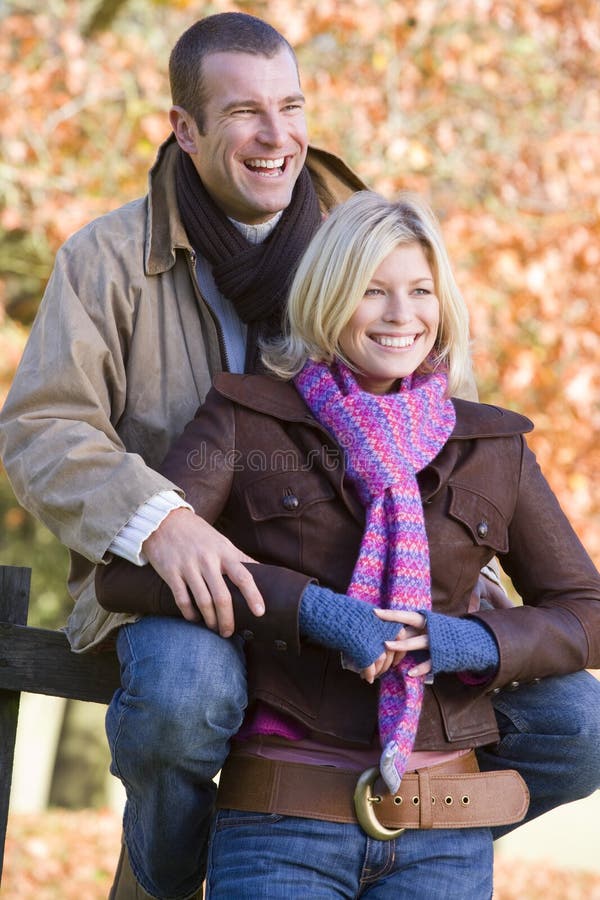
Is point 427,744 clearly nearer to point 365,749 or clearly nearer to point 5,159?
point 365,749

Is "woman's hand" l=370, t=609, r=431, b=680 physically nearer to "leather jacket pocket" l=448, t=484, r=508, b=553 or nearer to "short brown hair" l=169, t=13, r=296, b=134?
"leather jacket pocket" l=448, t=484, r=508, b=553

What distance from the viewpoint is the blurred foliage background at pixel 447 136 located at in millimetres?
6086

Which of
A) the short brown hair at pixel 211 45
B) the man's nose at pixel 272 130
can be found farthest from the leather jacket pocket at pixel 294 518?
the short brown hair at pixel 211 45

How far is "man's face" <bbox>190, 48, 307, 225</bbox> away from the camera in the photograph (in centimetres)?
324

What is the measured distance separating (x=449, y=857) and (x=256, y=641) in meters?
0.56

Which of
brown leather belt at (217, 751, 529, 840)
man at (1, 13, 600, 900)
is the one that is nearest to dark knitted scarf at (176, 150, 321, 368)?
man at (1, 13, 600, 900)

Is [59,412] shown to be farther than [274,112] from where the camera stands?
No

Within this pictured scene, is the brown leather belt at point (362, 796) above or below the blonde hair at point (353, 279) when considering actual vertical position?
below

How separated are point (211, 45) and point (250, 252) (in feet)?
2.09

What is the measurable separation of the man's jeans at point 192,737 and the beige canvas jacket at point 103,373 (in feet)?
0.66

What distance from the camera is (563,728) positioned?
2625mm

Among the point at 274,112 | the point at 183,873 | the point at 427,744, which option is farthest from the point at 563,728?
the point at 274,112

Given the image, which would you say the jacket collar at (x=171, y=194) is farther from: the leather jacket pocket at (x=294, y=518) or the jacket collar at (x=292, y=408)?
the leather jacket pocket at (x=294, y=518)

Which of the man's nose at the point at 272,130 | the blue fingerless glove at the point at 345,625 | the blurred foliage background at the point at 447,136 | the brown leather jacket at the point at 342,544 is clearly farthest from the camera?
the blurred foliage background at the point at 447,136
